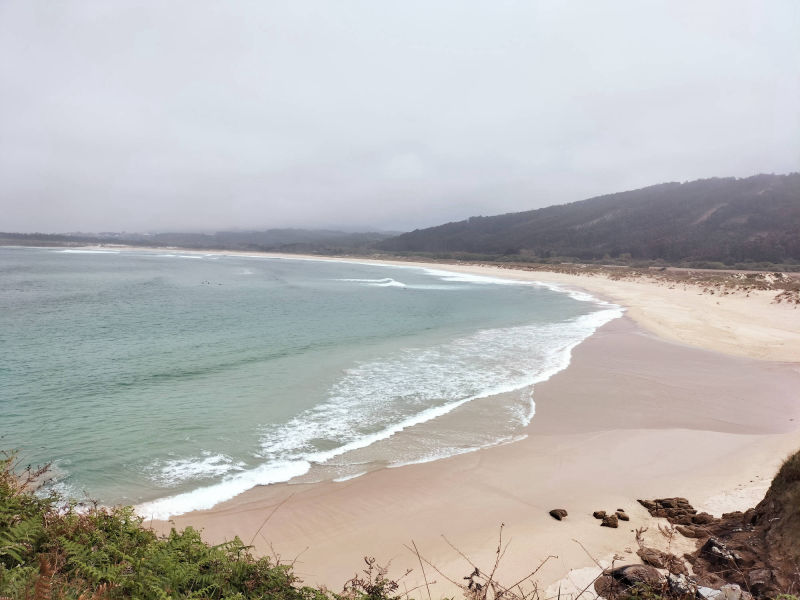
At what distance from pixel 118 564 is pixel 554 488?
18.7 feet

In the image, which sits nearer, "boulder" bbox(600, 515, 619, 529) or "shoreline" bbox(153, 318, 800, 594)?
"shoreline" bbox(153, 318, 800, 594)

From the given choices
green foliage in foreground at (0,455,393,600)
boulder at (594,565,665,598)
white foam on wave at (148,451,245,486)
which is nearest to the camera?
green foliage in foreground at (0,455,393,600)

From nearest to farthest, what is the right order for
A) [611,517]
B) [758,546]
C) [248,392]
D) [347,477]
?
[758,546]
[611,517]
[347,477]
[248,392]

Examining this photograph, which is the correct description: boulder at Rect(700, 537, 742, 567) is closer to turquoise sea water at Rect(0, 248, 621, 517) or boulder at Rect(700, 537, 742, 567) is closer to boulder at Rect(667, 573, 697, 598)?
boulder at Rect(667, 573, 697, 598)

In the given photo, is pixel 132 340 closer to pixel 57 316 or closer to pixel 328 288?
pixel 57 316

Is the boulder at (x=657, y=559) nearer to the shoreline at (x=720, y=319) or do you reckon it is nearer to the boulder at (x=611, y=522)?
the boulder at (x=611, y=522)

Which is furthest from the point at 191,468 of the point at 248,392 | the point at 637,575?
the point at 637,575

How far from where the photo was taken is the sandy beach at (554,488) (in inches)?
201

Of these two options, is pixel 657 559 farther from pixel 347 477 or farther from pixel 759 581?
pixel 347 477

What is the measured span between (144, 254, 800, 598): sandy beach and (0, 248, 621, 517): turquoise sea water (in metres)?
0.73

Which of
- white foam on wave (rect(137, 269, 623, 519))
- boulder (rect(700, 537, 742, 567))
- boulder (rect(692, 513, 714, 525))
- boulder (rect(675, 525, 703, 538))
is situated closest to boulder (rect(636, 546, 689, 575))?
boulder (rect(700, 537, 742, 567))

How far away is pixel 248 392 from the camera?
11.4 metres

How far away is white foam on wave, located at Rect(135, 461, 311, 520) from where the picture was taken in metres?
6.17

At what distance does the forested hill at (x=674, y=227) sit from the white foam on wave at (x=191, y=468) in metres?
82.0
